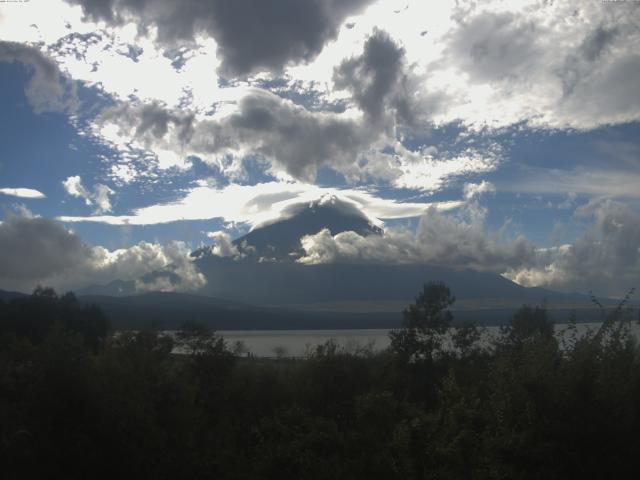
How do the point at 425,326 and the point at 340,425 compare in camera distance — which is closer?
the point at 340,425

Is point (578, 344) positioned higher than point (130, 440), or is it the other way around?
point (578, 344)

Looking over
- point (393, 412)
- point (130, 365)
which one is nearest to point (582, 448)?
point (393, 412)

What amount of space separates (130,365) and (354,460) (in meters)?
20.0

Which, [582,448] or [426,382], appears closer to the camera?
[582,448]

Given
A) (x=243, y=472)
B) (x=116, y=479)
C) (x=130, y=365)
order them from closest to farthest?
(x=116, y=479) → (x=243, y=472) → (x=130, y=365)

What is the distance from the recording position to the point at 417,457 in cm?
2823

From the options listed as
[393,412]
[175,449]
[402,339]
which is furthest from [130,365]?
[402,339]

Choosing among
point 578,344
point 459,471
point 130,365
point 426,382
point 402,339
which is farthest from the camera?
point 402,339

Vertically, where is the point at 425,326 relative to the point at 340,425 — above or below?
above

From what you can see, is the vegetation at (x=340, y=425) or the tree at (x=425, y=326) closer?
the vegetation at (x=340, y=425)

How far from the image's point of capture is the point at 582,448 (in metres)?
22.9

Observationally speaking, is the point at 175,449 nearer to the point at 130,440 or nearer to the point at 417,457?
the point at 130,440

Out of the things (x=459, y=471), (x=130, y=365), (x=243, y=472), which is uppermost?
(x=130, y=365)

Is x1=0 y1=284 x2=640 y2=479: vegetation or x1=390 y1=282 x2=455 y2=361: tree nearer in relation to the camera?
x1=0 y1=284 x2=640 y2=479: vegetation
